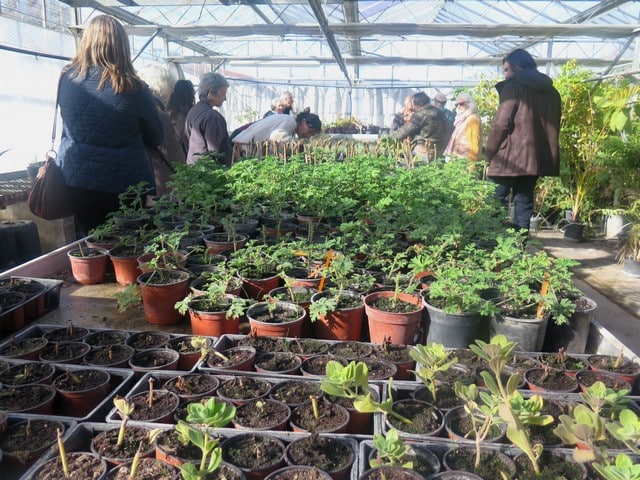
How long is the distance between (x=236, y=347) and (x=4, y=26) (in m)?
6.87

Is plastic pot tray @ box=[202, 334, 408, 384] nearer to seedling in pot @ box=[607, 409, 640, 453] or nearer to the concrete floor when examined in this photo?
the concrete floor

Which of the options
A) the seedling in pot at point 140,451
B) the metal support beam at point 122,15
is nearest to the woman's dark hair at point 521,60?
the seedling in pot at point 140,451

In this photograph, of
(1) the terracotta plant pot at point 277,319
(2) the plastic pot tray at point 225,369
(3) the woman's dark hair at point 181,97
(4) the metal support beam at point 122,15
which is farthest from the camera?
(4) the metal support beam at point 122,15

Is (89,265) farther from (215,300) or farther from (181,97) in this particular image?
(181,97)

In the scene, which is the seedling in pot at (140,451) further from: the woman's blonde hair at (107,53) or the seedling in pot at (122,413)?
the woman's blonde hair at (107,53)

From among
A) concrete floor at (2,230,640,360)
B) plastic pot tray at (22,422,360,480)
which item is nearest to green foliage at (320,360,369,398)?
plastic pot tray at (22,422,360,480)

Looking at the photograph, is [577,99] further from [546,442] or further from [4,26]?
[4,26]

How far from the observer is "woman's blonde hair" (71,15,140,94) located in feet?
10.2

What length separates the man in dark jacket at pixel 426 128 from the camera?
22.4 feet

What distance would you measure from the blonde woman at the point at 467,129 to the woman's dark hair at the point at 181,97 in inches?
129

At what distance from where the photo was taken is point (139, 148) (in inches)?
139

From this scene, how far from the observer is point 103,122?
3275 millimetres

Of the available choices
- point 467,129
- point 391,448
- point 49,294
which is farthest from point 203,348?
point 467,129

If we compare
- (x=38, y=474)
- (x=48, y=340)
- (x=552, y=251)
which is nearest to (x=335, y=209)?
(x=48, y=340)
